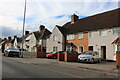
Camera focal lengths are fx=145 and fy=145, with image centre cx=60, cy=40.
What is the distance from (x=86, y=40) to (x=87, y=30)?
1886 millimetres

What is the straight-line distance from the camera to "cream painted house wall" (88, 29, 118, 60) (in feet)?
74.0

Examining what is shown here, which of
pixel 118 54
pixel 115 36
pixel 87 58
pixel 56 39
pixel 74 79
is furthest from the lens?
pixel 56 39

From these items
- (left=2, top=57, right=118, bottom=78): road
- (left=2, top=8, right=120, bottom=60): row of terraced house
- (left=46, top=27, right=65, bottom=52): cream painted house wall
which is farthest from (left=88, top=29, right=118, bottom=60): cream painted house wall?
(left=2, top=57, right=118, bottom=78): road

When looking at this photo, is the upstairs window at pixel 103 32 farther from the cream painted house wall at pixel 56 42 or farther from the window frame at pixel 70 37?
the cream painted house wall at pixel 56 42

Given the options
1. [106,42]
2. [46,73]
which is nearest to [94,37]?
[106,42]

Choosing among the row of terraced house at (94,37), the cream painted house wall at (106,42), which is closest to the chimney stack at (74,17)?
the row of terraced house at (94,37)

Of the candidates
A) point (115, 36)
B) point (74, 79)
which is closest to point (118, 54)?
point (74, 79)

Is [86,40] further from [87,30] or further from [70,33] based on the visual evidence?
[70,33]

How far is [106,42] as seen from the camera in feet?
77.8

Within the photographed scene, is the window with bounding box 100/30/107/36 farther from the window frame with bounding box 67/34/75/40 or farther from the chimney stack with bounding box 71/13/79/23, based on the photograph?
the chimney stack with bounding box 71/13/79/23

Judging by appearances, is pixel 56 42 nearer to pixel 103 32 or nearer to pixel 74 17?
pixel 74 17

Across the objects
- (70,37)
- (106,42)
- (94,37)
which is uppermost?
(70,37)

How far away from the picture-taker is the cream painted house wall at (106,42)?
74.0ft

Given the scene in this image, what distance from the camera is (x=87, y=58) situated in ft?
60.9
